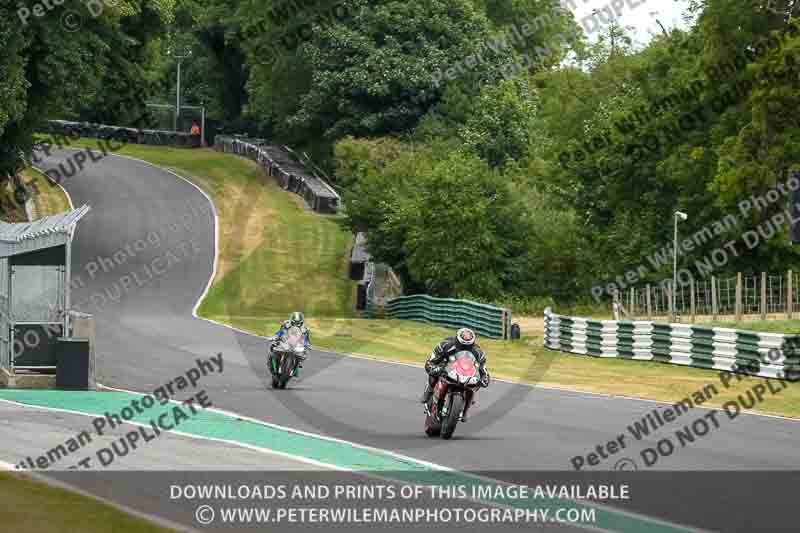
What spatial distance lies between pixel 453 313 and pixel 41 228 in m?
24.2

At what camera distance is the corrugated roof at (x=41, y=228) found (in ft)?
80.2

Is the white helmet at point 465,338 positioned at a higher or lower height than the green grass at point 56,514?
higher

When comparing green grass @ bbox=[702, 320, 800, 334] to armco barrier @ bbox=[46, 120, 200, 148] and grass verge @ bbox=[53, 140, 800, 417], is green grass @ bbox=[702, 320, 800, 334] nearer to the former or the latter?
grass verge @ bbox=[53, 140, 800, 417]

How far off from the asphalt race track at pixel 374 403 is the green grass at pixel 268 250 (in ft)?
9.01

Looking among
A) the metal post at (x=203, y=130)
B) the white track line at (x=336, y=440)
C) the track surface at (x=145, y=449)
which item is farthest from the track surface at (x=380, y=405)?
the metal post at (x=203, y=130)

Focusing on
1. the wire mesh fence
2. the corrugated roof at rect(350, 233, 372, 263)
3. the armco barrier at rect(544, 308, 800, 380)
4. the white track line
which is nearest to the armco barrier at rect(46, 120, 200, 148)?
the corrugated roof at rect(350, 233, 372, 263)

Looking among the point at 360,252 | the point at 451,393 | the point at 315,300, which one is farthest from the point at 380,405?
the point at 360,252

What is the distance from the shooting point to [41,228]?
25.4 metres

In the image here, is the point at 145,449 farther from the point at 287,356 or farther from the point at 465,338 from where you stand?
the point at 287,356

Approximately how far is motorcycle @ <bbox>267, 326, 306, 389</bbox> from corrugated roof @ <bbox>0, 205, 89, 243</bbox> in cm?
443

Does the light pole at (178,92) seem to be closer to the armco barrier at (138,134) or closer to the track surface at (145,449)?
the armco barrier at (138,134)

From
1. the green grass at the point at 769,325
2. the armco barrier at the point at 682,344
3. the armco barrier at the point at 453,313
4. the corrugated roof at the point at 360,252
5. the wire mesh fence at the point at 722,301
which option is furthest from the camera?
the corrugated roof at the point at 360,252

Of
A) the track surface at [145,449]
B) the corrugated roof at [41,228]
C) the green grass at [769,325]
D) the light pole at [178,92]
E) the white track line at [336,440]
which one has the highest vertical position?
the light pole at [178,92]

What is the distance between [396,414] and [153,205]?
163 ft
